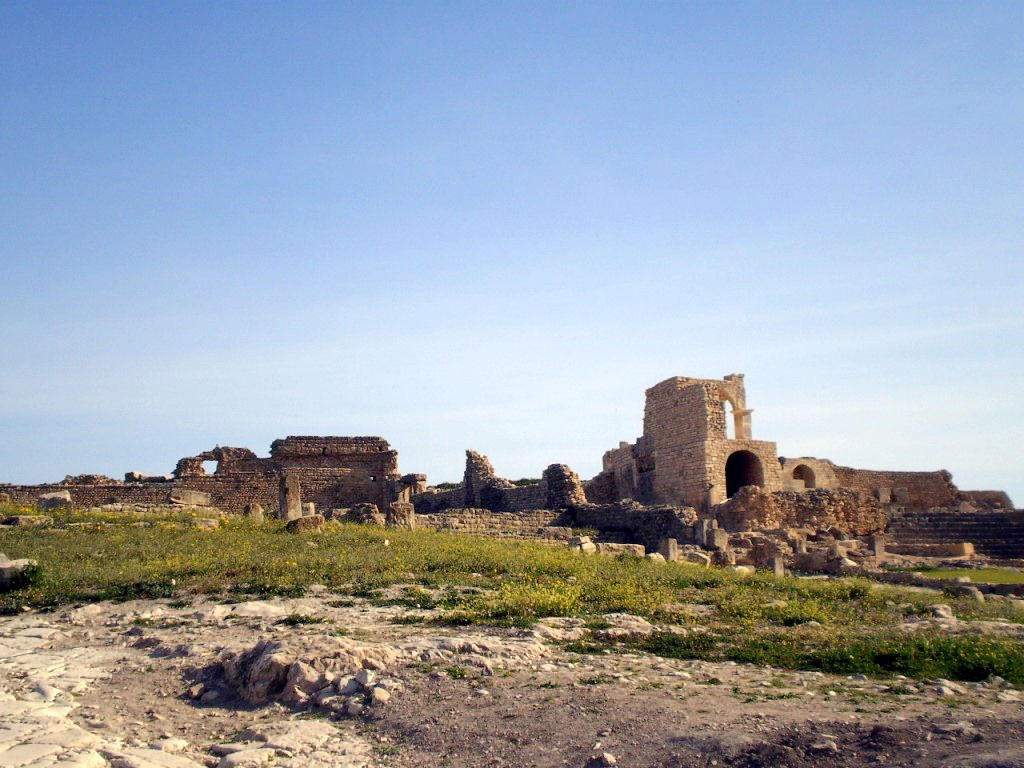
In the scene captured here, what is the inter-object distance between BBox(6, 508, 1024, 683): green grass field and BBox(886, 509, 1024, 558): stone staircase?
1342 centimetres

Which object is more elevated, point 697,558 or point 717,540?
point 717,540

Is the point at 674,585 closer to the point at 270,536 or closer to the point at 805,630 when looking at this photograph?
the point at 805,630

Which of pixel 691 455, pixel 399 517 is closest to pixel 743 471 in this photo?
pixel 691 455

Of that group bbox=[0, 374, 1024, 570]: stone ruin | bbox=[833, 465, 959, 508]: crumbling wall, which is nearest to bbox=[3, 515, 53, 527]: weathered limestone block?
bbox=[0, 374, 1024, 570]: stone ruin

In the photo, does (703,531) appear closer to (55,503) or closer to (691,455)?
(691,455)

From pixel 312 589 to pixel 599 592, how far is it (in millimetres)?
3657

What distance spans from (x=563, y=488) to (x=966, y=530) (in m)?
12.1

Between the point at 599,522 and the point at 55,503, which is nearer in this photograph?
the point at 55,503

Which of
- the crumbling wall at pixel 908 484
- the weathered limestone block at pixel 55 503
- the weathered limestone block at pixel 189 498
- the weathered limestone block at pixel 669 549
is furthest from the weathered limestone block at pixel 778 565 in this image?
the crumbling wall at pixel 908 484

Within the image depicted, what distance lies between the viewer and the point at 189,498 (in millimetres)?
26812

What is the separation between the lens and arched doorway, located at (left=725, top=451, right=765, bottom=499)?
3160cm

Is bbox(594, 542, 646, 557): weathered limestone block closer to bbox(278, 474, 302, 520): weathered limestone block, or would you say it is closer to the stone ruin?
the stone ruin

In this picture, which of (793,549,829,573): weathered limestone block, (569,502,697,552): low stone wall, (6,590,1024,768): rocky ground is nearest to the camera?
(6,590,1024,768): rocky ground

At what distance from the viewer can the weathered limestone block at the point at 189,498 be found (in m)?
25.7
